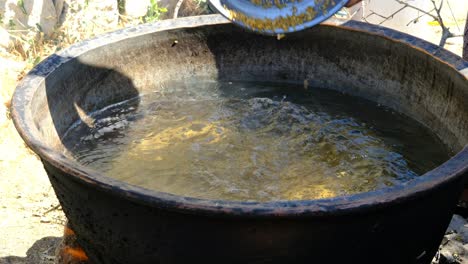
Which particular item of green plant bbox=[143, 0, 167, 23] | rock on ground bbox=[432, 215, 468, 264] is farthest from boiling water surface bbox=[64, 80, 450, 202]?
green plant bbox=[143, 0, 167, 23]

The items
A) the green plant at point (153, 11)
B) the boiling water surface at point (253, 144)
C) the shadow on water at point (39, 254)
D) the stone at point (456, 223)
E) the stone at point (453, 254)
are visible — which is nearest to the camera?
the boiling water surface at point (253, 144)

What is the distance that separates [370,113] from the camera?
317 centimetres

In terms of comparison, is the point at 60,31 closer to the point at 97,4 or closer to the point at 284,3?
the point at 97,4

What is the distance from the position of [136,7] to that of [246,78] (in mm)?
2952

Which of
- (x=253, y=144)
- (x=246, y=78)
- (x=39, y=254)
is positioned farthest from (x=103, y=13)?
(x=253, y=144)

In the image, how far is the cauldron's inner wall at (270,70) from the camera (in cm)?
276

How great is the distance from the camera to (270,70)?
3.60 meters

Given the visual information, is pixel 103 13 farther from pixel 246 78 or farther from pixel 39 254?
pixel 39 254

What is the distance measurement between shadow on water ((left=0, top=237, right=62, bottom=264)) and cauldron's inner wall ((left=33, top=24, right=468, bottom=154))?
113 centimetres

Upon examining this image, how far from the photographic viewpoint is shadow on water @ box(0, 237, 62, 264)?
354cm

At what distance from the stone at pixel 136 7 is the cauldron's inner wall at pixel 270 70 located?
2.79 meters

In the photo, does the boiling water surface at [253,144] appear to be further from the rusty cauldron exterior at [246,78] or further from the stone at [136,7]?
the stone at [136,7]

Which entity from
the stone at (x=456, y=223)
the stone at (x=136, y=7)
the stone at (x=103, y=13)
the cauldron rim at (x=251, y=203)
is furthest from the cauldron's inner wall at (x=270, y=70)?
the stone at (x=136, y=7)

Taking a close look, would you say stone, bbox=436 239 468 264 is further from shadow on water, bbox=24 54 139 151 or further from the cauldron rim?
shadow on water, bbox=24 54 139 151
